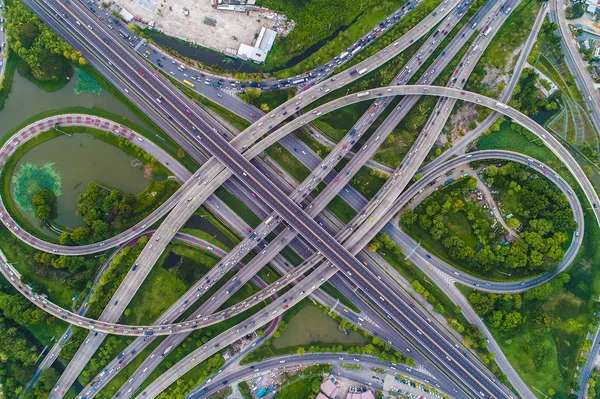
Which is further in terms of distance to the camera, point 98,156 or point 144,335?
point 98,156

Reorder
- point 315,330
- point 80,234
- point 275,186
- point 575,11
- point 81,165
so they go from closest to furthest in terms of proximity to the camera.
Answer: point 80,234, point 275,186, point 575,11, point 315,330, point 81,165

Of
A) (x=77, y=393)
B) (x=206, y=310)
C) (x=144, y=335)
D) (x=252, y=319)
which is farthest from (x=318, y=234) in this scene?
(x=77, y=393)

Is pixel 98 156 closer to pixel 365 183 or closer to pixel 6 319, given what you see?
pixel 6 319

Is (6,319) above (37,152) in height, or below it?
below

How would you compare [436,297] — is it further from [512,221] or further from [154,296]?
[154,296]

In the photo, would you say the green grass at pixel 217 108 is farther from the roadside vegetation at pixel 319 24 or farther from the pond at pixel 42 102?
the roadside vegetation at pixel 319 24

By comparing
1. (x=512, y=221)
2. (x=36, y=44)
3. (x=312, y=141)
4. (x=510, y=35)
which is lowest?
(x=36, y=44)

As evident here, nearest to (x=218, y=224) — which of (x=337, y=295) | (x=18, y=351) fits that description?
(x=337, y=295)
